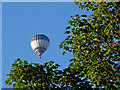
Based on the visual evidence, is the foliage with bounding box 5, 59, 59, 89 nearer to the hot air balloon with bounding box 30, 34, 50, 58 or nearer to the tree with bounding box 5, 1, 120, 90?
the tree with bounding box 5, 1, 120, 90

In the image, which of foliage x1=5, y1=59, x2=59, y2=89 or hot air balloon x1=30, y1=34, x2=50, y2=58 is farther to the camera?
hot air balloon x1=30, y1=34, x2=50, y2=58

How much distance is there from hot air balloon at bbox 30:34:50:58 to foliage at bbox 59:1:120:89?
130ft

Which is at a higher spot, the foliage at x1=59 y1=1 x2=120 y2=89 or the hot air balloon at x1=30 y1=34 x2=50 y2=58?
the hot air balloon at x1=30 y1=34 x2=50 y2=58

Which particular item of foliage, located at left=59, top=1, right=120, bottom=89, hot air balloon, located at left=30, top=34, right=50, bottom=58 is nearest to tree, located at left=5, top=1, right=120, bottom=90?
foliage, located at left=59, top=1, right=120, bottom=89

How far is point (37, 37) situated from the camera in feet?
199

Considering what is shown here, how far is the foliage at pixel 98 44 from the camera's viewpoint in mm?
19250

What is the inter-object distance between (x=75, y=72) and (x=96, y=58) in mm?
2167

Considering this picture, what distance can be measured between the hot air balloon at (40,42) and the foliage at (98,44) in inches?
1563

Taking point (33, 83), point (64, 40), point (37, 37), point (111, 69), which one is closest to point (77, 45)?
point (64, 40)

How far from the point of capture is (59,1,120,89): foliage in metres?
19.2

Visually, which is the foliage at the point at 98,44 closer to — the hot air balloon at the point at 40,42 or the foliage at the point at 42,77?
the foliage at the point at 42,77

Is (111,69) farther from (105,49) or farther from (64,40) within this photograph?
(64,40)

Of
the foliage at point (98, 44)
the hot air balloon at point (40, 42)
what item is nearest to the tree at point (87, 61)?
the foliage at point (98, 44)

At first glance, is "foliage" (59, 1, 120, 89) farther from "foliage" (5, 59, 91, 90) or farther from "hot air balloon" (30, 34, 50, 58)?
"hot air balloon" (30, 34, 50, 58)
